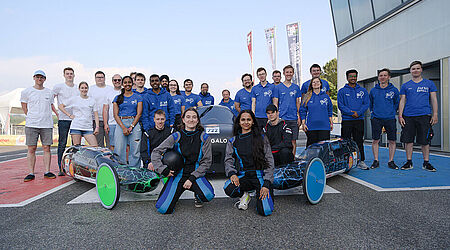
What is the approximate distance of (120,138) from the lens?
190 inches

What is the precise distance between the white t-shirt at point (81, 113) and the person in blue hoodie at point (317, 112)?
158 inches

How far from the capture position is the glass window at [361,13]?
11867mm

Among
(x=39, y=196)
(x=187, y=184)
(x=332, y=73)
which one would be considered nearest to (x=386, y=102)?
(x=187, y=184)

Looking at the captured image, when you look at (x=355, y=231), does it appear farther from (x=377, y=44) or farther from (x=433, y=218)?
(x=377, y=44)

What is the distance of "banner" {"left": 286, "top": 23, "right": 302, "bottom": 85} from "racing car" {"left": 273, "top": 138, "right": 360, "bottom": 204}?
71.9 ft

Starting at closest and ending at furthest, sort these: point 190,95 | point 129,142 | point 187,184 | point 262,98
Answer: point 187,184 < point 129,142 < point 262,98 < point 190,95

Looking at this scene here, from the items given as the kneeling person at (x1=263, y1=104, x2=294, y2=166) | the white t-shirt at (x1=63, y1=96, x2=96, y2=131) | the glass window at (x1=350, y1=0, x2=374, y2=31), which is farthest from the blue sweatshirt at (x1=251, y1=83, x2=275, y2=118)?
the glass window at (x1=350, y1=0, x2=374, y2=31)

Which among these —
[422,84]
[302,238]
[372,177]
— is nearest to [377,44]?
[422,84]

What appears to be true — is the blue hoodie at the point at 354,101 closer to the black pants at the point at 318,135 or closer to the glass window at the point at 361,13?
the black pants at the point at 318,135

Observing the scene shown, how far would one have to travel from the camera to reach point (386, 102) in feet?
18.3

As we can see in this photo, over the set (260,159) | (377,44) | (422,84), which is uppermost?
(377,44)

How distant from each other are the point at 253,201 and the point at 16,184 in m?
4.12

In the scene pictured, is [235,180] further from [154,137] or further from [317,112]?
[317,112]

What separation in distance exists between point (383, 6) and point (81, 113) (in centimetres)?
1146
